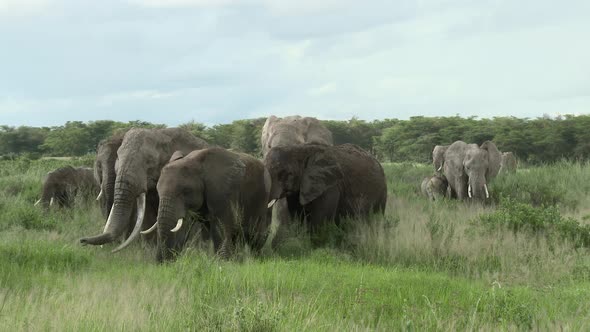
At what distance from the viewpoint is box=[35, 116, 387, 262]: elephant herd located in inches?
335

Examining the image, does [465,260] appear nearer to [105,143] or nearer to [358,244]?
[358,244]

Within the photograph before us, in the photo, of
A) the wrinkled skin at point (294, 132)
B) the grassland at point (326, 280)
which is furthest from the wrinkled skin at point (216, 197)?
the wrinkled skin at point (294, 132)

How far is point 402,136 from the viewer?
4956 centimetres

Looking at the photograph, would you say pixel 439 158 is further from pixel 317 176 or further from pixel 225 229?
pixel 225 229

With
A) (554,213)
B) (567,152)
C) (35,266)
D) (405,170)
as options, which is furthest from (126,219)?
(567,152)

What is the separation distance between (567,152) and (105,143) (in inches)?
1353

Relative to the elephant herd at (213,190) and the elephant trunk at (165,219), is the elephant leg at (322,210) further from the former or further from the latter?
the elephant trunk at (165,219)

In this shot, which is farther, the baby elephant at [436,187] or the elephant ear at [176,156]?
the baby elephant at [436,187]

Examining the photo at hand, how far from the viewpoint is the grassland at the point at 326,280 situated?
516 cm

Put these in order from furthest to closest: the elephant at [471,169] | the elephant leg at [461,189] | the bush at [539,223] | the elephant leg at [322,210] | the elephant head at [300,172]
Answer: the elephant leg at [461,189], the elephant at [471,169], the bush at [539,223], the elephant leg at [322,210], the elephant head at [300,172]

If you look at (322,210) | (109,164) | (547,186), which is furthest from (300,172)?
(547,186)

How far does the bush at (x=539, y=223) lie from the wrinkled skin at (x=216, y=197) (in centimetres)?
427

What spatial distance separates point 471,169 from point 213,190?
36.6 ft

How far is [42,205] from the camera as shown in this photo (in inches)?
575
